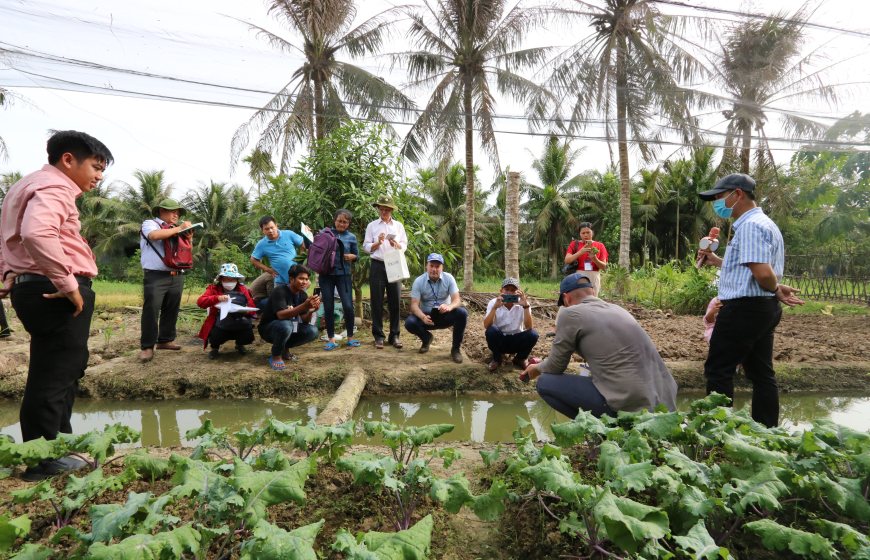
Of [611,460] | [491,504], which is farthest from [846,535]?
[491,504]

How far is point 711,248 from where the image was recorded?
3.96m

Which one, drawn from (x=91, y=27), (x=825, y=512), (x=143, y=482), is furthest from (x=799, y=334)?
(x=91, y=27)

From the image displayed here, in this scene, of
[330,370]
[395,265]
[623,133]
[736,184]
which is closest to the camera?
[736,184]

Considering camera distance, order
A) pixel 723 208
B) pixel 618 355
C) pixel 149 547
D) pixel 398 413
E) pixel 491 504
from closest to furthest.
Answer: pixel 149 547 → pixel 491 504 → pixel 618 355 → pixel 723 208 → pixel 398 413

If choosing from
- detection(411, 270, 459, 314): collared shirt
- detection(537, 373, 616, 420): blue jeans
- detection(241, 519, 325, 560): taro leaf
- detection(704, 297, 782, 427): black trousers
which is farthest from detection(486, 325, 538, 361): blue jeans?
detection(241, 519, 325, 560): taro leaf

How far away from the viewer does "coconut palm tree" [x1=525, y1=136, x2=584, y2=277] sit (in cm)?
2441

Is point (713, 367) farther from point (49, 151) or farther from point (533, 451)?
point (49, 151)

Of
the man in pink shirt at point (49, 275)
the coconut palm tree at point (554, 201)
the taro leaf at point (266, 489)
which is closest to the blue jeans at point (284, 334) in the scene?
the man in pink shirt at point (49, 275)

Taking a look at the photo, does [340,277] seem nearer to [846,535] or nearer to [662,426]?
[662,426]

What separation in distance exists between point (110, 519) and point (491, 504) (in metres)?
1.32

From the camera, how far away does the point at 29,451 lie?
2.14 m

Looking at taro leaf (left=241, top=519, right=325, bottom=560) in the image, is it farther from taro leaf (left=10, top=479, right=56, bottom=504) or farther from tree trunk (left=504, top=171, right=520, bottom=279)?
tree trunk (left=504, top=171, right=520, bottom=279)

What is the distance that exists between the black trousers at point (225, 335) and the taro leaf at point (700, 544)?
468 cm

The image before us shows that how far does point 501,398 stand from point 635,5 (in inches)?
449
